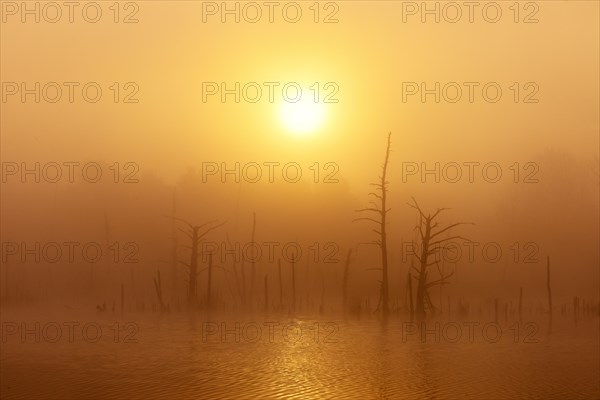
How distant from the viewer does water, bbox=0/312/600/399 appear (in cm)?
1936

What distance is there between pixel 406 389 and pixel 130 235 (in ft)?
174

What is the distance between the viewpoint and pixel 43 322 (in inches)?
1323

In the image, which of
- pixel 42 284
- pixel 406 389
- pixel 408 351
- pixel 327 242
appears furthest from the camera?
pixel 327 242

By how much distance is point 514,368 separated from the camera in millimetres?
23250

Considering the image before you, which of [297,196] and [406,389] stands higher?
[297,196]

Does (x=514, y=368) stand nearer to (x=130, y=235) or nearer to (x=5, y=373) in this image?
(x=5, y=373)

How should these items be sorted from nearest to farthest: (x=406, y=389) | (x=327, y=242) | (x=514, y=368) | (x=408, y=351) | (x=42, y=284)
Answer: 1. (x=406, y=389)
2. (x=514, y=368)
3. (x=408, y=351)
4. (x=42, y=284)
5. (x=327, y=242)

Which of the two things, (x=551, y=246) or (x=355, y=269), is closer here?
(x=355, y=269)

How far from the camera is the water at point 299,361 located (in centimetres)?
1936

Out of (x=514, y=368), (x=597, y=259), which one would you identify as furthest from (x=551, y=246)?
(x=514, y=368)

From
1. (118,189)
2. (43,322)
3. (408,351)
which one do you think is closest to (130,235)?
(118,189)

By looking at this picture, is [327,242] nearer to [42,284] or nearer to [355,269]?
[355,269]

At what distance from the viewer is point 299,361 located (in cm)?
2367

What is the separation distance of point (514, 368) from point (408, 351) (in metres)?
3.98
